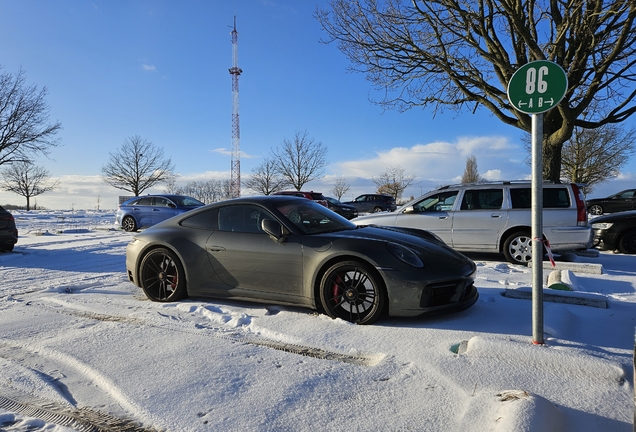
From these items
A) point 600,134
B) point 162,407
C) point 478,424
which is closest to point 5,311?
point 162,407

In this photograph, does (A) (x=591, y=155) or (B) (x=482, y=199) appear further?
(A) (x=591, y=155)

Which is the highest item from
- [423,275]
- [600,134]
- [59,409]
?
[600,134]

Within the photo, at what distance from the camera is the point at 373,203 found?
2827 centimetres

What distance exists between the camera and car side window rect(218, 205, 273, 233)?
4582 millimetres

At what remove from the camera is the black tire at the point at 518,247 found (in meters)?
7.53

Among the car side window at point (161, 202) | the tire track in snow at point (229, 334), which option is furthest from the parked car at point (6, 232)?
the car side window at point (161, 202)

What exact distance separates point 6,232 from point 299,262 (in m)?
8.33

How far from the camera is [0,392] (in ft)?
8.70

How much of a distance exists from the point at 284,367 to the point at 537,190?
7.55 ft

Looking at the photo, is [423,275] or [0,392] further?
[423,275]

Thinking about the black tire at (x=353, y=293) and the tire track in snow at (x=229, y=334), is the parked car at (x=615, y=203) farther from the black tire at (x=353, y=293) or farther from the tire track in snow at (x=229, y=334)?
the tire track in snow at (x=229, y=334)

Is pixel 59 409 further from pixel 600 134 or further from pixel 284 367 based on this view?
pixel 600 134

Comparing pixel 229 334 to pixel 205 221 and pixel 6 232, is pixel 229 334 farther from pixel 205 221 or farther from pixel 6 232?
pixel 6 232

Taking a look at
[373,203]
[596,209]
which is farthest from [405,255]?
[373,203]
